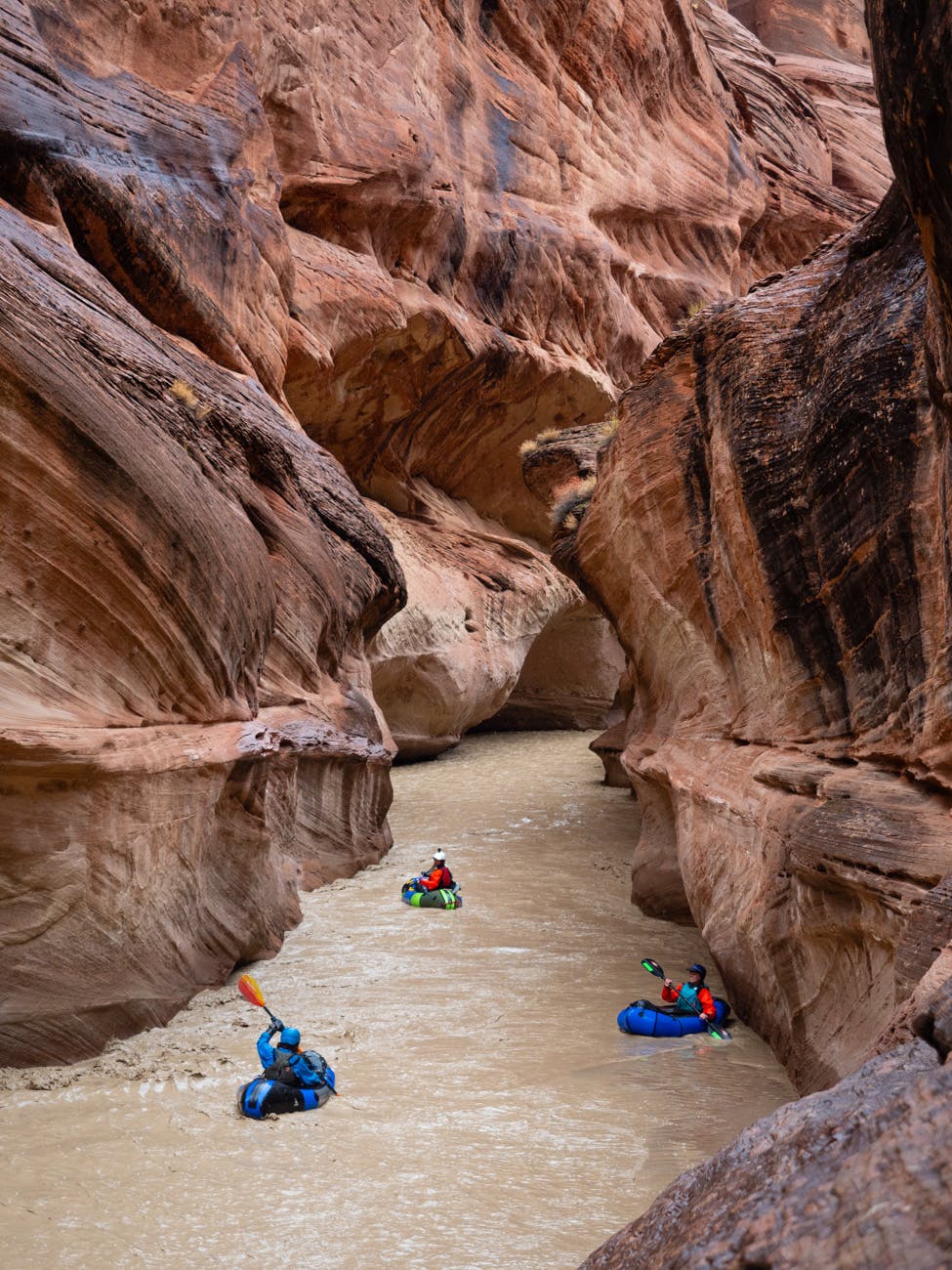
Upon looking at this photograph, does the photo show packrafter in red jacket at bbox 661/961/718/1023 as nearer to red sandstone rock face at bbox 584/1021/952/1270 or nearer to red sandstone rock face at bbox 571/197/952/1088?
red sandstone rock face at bbox 571/197/952/1088

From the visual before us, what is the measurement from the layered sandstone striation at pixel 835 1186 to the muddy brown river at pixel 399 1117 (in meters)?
1.71

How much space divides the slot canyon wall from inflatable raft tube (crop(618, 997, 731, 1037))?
276 centimetres

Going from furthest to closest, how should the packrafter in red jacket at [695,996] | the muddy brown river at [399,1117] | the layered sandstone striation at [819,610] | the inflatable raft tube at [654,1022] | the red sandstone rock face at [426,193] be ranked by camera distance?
the red sandstone rock face at [426,193], the packrafter in red jacket at [695,996], the inflatable raft tube at [654,1022], the layered sandstone striation at [819,610], the muddy brown river at [399,1117]

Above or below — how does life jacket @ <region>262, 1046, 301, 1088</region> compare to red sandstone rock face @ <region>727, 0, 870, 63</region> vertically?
below

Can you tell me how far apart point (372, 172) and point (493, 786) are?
1022cm

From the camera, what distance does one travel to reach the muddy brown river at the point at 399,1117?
3.74m

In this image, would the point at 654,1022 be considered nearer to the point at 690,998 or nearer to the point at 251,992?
the point at 690,998

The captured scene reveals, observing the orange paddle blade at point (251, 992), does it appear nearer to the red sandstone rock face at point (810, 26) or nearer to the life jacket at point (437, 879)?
the life jacket at point (437, 879)

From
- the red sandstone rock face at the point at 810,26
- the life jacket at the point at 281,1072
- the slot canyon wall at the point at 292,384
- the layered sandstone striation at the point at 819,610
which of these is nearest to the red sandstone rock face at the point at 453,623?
the slot canyon wall at the point at 292,384

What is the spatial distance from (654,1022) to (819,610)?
8.73 feet

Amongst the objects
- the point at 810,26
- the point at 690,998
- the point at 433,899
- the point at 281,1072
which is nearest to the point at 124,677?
the point at 281,1072

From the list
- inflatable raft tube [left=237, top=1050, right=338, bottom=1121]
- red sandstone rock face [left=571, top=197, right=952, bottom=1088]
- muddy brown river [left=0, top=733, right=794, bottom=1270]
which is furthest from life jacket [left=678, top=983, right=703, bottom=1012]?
inflatable raft tube [left=237, top=1050, right=338, bottom=1121]

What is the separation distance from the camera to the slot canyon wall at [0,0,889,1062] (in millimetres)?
5891

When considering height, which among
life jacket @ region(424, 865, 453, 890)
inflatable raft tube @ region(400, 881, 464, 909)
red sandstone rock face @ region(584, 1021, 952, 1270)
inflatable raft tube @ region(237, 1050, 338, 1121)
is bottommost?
inflatable raft tube @ region(400, 881, 464, 909)
